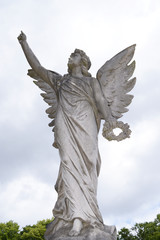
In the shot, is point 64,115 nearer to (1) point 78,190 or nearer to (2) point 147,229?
(1) point 78,190

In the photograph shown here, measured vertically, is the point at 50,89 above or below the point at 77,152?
above

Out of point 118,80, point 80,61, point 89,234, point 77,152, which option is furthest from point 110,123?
point 89,234

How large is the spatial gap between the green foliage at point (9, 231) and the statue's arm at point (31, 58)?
70.2ft

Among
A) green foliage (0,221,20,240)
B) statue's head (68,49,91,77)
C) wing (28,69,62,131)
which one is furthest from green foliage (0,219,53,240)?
statue's head (68,49,91,77)

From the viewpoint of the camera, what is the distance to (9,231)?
28.7 m

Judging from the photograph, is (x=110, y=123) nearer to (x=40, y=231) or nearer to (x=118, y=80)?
(x=118, y=80)

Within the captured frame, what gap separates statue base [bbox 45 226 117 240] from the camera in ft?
23.0

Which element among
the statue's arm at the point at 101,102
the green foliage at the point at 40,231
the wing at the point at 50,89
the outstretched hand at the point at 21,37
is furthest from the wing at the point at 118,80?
the green foliage at the point at 40,231

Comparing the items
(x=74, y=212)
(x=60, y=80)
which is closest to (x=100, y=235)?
(x=74, y=212)

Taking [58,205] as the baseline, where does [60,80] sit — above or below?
above

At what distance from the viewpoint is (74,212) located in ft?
24.2

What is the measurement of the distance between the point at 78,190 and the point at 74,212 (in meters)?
0.46

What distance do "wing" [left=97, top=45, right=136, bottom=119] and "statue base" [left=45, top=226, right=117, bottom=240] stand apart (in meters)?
2.65

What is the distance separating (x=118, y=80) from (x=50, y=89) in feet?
5.33
